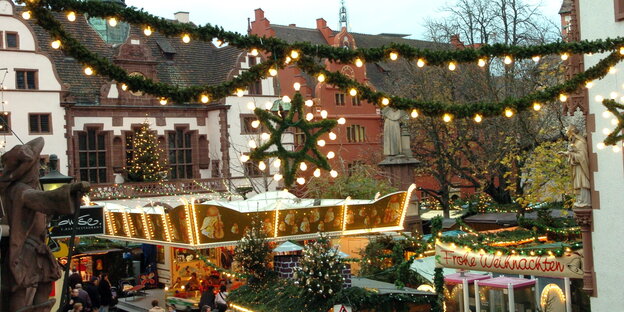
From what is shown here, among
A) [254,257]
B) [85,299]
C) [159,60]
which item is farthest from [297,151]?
[159,60]

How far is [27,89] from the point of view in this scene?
117 ft

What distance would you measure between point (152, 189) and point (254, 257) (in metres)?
22.0

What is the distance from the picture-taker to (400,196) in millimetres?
23422

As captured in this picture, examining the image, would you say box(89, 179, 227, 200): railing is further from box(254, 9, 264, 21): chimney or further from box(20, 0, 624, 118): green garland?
box(20, 0, 624, 118): green garland

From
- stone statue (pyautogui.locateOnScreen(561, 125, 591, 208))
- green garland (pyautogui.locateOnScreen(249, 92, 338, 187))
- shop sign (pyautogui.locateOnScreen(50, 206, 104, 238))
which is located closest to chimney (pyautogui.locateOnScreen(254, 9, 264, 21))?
stone statue (pyautogui.locateOnScreen(561, 125, 591, 208))

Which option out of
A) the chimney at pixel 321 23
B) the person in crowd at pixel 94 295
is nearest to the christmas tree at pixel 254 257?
the person in crowd at pixel 94 295

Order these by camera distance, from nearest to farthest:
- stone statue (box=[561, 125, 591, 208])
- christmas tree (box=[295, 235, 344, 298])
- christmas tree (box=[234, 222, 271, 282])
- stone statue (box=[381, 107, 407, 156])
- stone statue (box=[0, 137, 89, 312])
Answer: stone statue (box=[0, 137, 89, 312]) → christmas tree (box=[295, 235, 344, 298]) → stone statue (box=[561, 125, 591, 208]) → christmas tree (box=[234, 222, 271, 282]) → stone statue (box=[381, 107, 407, 156])

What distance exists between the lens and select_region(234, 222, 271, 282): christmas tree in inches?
650

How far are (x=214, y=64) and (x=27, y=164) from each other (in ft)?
126

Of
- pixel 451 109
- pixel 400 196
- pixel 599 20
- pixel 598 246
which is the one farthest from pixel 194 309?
pixel 451 109

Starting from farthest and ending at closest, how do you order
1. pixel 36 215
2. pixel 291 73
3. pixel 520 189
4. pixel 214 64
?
pixel 291 73
pixel 214 64
pixel 520 189
pixel 36 215

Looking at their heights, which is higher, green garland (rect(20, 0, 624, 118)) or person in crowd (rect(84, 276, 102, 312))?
green garland (rect(20, 0, 624, 118))

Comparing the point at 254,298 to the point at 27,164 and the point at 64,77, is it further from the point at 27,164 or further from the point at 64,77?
the point at 64,77

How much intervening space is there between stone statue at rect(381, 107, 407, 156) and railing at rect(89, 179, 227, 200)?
41.8 feet
